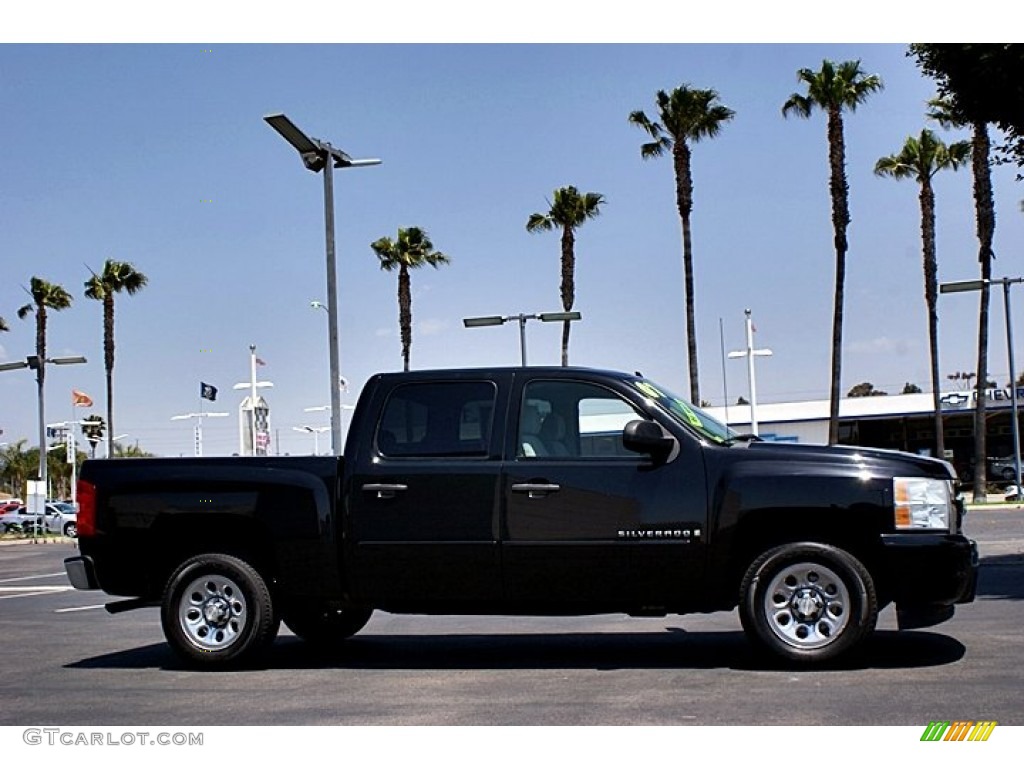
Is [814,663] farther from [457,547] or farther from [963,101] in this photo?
[963,101]

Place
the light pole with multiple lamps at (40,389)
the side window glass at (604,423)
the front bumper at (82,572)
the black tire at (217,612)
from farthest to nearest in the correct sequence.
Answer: the light pole with multiple lamps at (40,389), the front bumper at (82,572), the black tire at (217,612), the side window glass at (604,423)

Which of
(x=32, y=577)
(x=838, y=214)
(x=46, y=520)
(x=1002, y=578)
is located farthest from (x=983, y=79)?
(x=46, y=520)

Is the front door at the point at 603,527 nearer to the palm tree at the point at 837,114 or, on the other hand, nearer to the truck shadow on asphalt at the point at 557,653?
the truck shadow on asphalt at the point at 557,653

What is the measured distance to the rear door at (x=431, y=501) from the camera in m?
8.55

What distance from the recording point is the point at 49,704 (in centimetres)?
766

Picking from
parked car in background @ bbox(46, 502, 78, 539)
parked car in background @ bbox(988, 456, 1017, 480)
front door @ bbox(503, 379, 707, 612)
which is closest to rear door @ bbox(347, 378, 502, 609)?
front door @ bbox(503, 379, 707, 612)

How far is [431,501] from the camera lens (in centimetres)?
862

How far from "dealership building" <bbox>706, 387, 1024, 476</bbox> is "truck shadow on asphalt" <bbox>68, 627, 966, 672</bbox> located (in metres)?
48.3

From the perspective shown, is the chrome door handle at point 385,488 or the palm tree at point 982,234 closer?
the chrome door handle at point 385,488

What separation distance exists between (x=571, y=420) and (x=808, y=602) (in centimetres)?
191

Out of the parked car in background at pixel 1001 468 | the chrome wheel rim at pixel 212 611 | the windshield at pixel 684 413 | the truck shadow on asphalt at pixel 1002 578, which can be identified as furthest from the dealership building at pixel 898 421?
the chrome wheel rim at pixel 212 611

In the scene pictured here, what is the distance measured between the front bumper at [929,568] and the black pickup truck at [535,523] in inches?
0.5

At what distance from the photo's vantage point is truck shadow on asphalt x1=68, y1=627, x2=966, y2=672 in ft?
28.3

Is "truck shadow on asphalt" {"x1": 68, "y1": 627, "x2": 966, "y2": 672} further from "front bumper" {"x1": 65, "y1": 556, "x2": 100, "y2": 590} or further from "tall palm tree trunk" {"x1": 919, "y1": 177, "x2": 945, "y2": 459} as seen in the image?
"tall palm tree trunk" {"x1": 919, "y1": 177, "x2": 945, "y2": 459}
